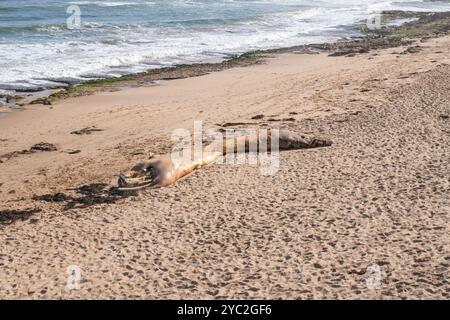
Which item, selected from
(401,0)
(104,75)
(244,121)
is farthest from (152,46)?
(401,0)

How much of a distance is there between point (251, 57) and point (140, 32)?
27.0ft

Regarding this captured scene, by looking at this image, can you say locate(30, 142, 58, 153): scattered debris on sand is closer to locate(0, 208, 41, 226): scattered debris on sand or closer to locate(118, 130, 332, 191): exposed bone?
locate(118, 130, 332, 191): exposed bone

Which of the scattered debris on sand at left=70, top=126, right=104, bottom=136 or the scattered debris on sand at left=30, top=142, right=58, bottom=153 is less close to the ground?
the scattered debris on sand at left=70, top=126, right=104, bottom=136

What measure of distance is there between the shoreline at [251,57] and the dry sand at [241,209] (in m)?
1.87

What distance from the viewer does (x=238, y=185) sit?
1000cm

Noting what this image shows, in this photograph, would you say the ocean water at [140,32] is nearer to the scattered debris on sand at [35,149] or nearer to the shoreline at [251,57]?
the shoreline at [251,57]

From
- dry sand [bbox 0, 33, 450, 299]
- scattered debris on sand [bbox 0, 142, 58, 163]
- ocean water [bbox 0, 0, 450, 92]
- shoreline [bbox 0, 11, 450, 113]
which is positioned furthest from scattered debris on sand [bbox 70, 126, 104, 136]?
ocean water [bbox 0, 0, 450, 92]

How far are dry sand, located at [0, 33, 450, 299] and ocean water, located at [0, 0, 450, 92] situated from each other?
622 centimetres

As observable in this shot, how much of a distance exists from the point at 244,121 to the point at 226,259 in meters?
7.25

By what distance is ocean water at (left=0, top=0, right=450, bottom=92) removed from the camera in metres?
22.0

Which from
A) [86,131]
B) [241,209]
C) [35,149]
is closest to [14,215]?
[241,209]

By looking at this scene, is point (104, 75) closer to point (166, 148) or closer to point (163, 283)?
point (166, 148)

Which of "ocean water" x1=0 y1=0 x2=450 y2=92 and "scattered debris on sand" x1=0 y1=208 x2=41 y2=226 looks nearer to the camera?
"scattered debris on sand" x1=0 y1=208 x2=41 y2=226

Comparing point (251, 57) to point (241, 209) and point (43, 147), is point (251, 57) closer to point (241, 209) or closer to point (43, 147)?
point (43, 147)
